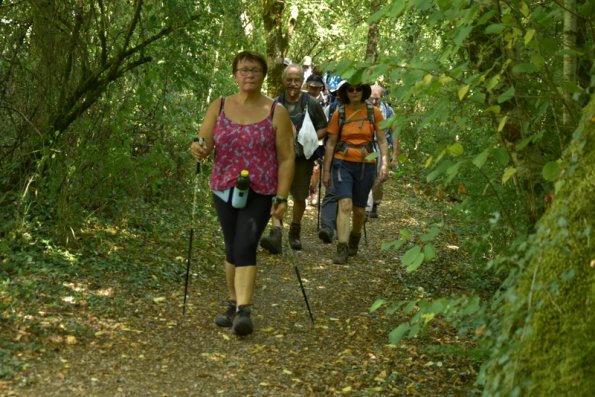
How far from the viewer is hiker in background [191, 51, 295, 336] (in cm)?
612

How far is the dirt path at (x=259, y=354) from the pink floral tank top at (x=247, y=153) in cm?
124

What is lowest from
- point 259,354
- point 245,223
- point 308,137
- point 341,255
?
point 259,354

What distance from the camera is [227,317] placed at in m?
6.52

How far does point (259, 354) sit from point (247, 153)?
154 cm

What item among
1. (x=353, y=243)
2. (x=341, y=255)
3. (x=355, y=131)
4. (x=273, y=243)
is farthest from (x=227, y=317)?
(x=353, y=243)

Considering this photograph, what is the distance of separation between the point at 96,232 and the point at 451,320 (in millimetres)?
5592

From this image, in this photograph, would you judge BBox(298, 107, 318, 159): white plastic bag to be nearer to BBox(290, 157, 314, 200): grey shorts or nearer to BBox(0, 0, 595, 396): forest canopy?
BBox(290, 157, 314, 200): grey shorts

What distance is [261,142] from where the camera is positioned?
613 cm

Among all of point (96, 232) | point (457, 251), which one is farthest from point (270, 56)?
point (96, 232)

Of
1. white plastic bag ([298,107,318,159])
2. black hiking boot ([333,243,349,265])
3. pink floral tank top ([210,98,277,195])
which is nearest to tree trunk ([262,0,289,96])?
white plastic bag ([298,107,318,159])

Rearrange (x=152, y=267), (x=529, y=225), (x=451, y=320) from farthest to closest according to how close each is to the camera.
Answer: (x=152, y=267) → (x=529, y=225) → (x=451, y=320)

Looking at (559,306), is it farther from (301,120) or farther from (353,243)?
(353,243)

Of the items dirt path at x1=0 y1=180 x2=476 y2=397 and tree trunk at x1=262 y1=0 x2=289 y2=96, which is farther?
tree trunk at x1=262 y1=0 x2=289 y2=96

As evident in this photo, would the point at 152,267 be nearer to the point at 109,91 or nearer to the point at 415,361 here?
the point at 109,91
